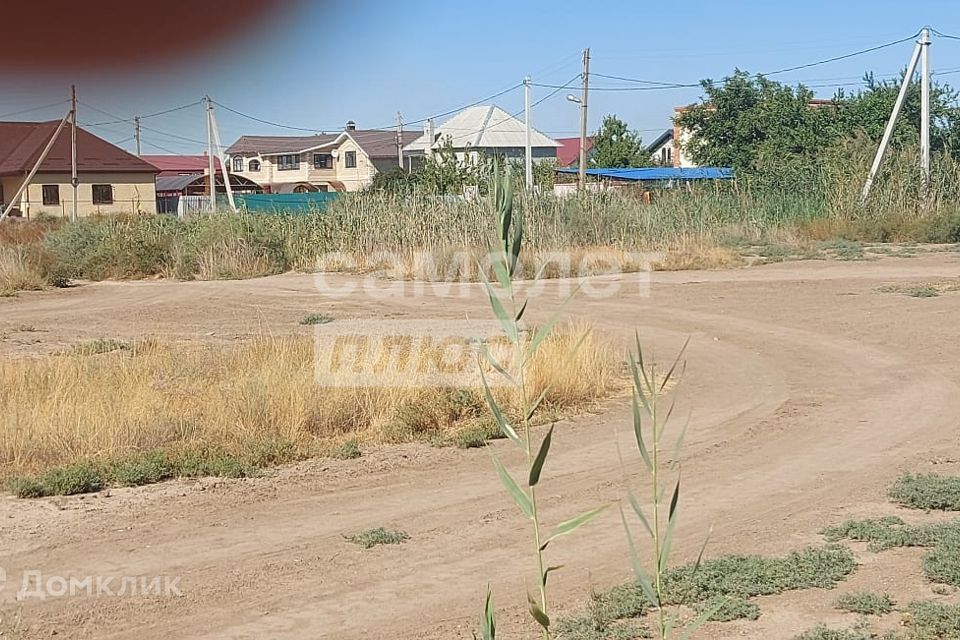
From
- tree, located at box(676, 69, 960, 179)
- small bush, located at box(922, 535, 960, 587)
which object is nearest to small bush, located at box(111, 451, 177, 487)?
small bush, located at box(922, 535, 960, 587)

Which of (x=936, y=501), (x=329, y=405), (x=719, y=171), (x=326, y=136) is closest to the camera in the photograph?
(x=936, y=501)

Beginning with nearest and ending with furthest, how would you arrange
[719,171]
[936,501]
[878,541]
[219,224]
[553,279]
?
[878,541], [936,501], [553,279], [219,224], [719,171]

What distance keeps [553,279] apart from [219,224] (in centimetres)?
842

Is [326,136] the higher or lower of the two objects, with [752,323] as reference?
higher

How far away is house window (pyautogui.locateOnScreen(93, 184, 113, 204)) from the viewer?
179 ft

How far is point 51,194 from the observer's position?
53.5 metres

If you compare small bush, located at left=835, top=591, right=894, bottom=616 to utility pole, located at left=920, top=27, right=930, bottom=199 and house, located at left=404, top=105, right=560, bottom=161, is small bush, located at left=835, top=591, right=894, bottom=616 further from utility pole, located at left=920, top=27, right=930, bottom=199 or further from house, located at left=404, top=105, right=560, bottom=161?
house, located at left=404, top=105, right=560, bottom=161

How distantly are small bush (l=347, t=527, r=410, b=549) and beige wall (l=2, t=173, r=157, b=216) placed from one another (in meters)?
47.6

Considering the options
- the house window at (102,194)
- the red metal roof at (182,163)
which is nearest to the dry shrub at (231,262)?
the house window at (102,194)

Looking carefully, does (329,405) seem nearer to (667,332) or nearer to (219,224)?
(667,332)

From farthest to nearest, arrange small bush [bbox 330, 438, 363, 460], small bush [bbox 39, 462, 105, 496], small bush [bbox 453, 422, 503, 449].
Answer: small bush [bbox 453, 422, 503, 449] < small bush [bbox 330, 438, 363, 460] < small bush [bbox 39, 462, 105, 496]

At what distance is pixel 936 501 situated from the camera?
672cm

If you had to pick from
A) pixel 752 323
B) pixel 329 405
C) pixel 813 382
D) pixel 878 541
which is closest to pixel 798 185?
pixel 752 323

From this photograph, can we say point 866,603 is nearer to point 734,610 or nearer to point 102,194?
point 734,610
